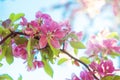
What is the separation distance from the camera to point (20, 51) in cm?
55

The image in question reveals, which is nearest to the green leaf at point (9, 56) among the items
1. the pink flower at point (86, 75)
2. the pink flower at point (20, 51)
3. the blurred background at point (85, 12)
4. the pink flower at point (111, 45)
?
the pink flower at point (20, 51)

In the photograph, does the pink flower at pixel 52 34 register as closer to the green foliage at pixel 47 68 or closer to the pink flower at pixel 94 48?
the green foliage at pixel 47 68

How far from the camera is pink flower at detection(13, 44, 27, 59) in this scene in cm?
54

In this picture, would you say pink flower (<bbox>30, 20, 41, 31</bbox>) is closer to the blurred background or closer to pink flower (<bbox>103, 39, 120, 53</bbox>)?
pink flower (<bbox>103, 39, 120, 53</bbox>)

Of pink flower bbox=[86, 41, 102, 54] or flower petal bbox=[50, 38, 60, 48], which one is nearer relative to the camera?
flower petal bbox=[50, 38, 60, 48]

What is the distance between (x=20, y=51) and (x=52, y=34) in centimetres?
8

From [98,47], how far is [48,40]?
0.23 meters

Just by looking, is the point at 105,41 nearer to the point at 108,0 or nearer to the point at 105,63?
the point at 105,63

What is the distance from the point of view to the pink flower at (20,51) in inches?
21.2

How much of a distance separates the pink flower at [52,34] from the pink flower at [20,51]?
2.2 inches

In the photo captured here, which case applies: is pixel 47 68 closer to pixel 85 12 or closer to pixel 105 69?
pixel 105 69

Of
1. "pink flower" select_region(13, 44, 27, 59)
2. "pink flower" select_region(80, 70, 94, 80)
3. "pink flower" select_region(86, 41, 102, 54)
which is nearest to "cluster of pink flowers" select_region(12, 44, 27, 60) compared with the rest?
"pink flower" select_region(13, 44, 27, 59)

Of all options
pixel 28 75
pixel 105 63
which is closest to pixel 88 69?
pixel 105 63

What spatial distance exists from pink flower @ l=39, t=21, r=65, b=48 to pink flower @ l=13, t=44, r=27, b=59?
0.18 feet
